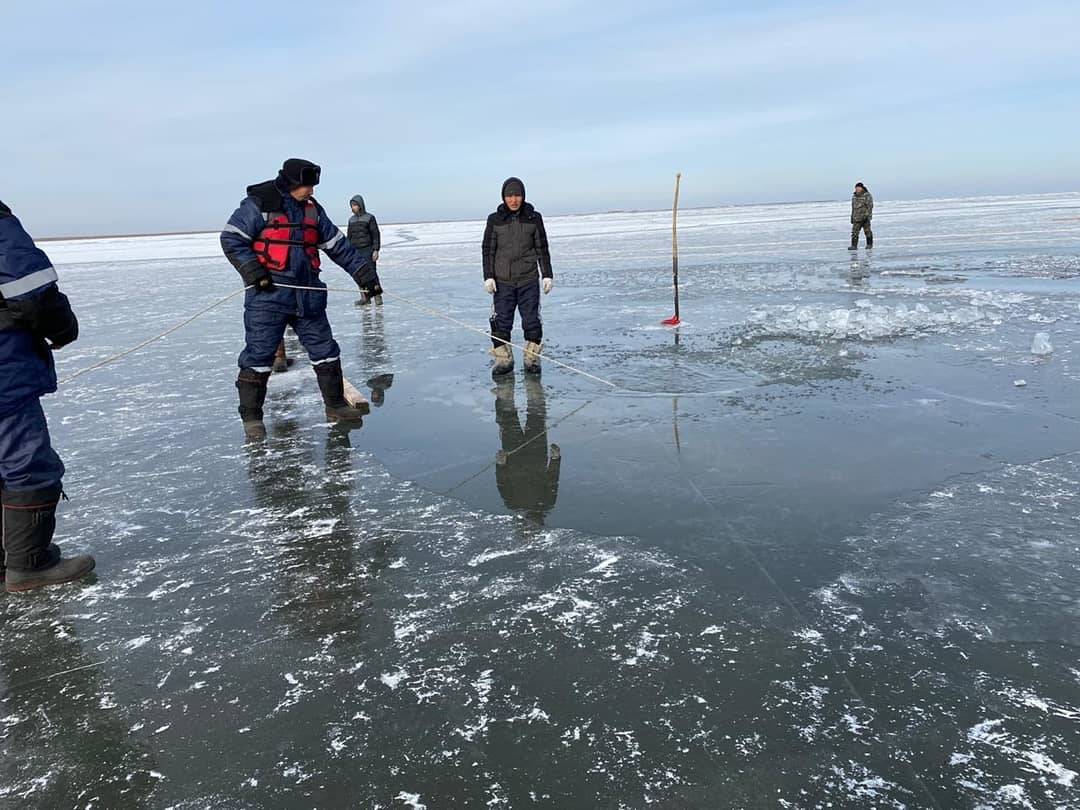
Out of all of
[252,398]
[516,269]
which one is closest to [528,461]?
[252,398]

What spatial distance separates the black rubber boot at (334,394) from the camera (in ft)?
19.2

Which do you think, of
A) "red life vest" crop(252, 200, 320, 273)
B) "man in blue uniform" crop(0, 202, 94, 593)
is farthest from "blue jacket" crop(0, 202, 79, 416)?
"red life vest" crop(252, 200, 320, 273)

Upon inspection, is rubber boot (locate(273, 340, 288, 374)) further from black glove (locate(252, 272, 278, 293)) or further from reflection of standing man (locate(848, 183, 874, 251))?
reflection of standing man (locate(848, 183, 874, 251))

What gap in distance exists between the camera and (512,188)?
23.0 feet

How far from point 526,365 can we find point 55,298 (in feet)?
15.1

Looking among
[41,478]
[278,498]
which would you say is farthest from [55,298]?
[278,498]

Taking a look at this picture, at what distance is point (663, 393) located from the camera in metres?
6.22

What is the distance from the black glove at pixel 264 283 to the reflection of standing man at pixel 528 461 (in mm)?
1985

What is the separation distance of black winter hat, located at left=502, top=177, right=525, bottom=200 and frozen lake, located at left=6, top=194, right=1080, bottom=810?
1927 mm

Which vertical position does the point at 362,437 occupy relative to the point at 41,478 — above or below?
below

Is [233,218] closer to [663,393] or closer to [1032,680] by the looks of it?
[663,393]

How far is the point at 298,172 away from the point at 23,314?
256 cm

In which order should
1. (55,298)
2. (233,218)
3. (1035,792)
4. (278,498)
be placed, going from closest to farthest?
(1035,792)
(55,298)
(278,498)
(233,218)

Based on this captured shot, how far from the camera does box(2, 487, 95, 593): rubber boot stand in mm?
3369
